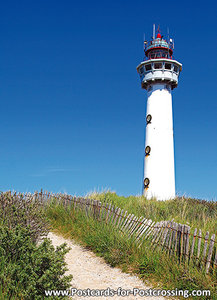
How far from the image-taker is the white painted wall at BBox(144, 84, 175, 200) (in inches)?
824

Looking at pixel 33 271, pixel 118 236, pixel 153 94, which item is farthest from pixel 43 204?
pixel 153 94

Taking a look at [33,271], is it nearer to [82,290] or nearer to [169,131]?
[82,290]

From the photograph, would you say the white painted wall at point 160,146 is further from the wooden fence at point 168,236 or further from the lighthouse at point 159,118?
the wooden fence at point 168,236

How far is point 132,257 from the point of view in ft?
28.3

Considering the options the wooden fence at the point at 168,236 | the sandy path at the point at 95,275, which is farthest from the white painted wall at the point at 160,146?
the sandy path at the point at 95,275

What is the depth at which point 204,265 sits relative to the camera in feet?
23.5

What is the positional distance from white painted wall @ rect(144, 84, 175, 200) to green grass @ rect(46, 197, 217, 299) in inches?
330

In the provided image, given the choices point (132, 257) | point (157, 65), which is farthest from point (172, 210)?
point (157, 65)

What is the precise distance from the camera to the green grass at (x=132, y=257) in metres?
6.99

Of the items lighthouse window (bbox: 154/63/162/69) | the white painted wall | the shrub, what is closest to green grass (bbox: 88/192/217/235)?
the white painted wall

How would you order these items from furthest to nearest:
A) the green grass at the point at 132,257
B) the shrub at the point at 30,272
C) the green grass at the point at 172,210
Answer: the green grass at the point at 172,210, the green grass at the point at 132,257, the shrub at the point at 30,272

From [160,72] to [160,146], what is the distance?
591cm

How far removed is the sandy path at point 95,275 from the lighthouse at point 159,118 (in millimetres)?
11539

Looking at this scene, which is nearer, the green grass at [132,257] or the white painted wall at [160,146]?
the green grass at [132,257]
